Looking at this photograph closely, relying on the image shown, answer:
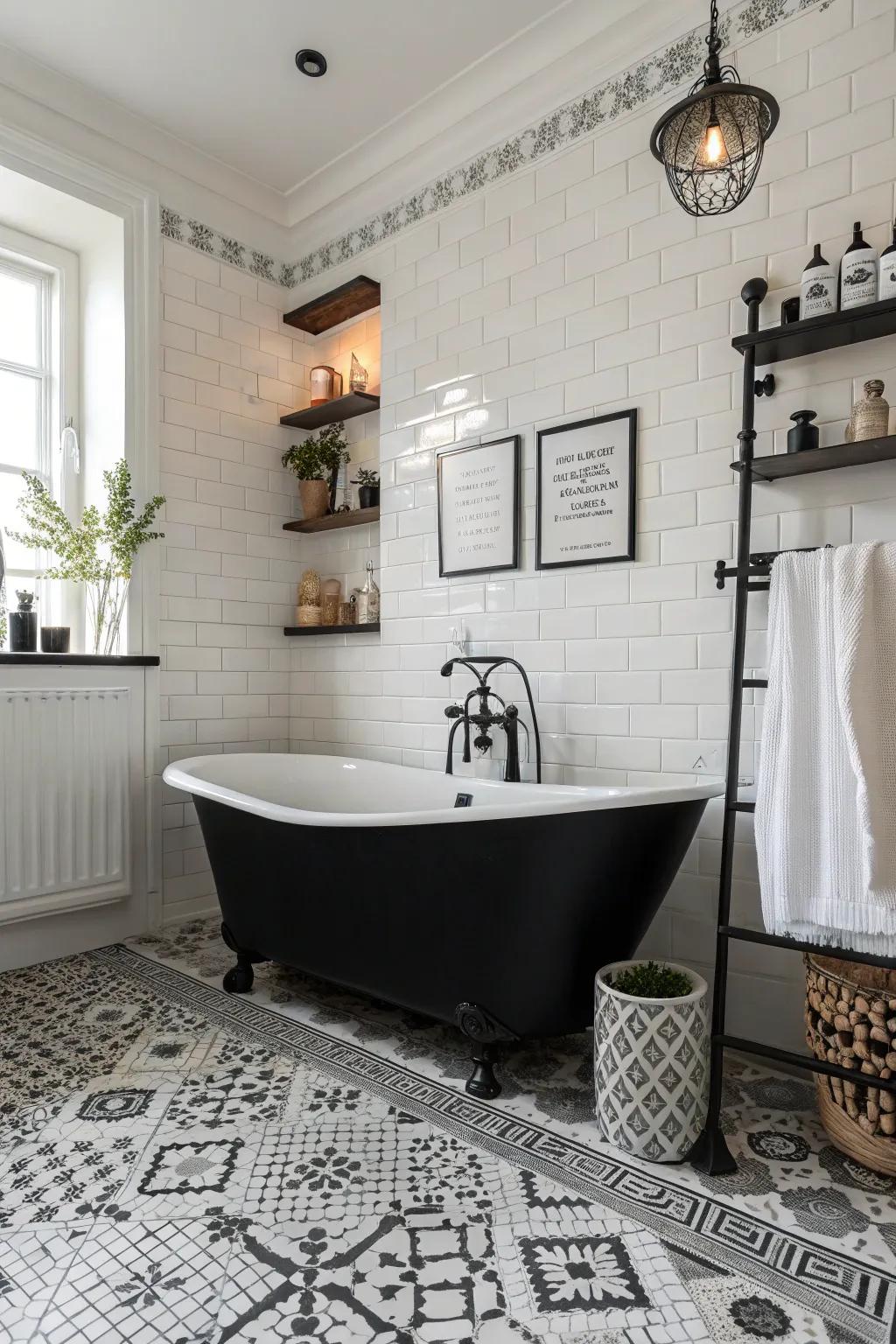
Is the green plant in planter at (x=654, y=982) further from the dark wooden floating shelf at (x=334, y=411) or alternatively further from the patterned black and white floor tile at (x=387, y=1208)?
the dark wooden floating shelf at (x=334, y=411)

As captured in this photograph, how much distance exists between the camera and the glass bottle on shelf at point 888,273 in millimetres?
1901

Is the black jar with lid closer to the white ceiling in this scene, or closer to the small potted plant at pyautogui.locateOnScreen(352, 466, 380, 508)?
the small potted plant at pyautogui.locateOnScreen(352, 466, 380, 508)

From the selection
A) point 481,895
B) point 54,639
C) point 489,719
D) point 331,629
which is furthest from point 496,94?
point 481,895

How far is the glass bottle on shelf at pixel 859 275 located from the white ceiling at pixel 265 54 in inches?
52.3

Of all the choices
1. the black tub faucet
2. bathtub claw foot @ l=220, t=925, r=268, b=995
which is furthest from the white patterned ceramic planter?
bathtub claw foot @ l=220, t=925, r=268, b=995

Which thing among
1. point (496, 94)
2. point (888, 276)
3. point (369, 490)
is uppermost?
point (496, 94)

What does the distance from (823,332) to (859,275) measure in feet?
0.50

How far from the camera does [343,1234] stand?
1.48 meters

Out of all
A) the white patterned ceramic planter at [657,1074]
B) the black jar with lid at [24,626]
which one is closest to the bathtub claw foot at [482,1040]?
the white patterned ceramic planter at [657,1074]

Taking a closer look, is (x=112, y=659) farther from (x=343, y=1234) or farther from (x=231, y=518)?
(x=343, y=1234)

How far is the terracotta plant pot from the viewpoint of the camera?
142 inches

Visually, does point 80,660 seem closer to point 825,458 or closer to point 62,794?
point 62,794

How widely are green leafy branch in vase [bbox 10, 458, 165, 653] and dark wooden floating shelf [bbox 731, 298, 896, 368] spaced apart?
2.10 m

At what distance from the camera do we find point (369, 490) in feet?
11.1
